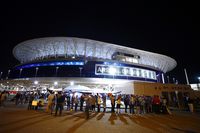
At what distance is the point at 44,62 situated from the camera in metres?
45.9

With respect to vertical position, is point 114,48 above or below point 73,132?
above

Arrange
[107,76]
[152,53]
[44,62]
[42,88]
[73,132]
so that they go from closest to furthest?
[73,132]
[107,76]
[44,62]
[42,88]
[152,53]

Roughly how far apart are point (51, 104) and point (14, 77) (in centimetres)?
4807

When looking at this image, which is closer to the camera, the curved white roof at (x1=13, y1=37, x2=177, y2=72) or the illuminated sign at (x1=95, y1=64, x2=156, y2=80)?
the illuminated sign at (x1=95, y1=64, x2=156, y2=80)

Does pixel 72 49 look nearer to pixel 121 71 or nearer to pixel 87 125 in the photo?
pixel 121 71

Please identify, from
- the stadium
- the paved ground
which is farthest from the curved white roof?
the paved ground

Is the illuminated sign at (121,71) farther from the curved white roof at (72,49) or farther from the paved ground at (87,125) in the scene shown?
the paved ground at (87,125)

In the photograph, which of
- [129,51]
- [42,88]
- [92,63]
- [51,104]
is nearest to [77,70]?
[92,63]

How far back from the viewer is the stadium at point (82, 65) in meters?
41.1

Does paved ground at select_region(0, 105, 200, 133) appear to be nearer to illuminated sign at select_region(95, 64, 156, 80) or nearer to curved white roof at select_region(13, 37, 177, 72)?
illuminated sign at select_region(95, 64, 156, 80)

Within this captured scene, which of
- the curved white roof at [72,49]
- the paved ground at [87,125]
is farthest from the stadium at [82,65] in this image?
the paved ground at [87,125]

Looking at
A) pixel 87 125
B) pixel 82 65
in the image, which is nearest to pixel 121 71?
pixel 82 65

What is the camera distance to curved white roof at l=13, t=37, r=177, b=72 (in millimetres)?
49781

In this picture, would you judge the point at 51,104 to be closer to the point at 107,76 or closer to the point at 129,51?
the point at 107,76
